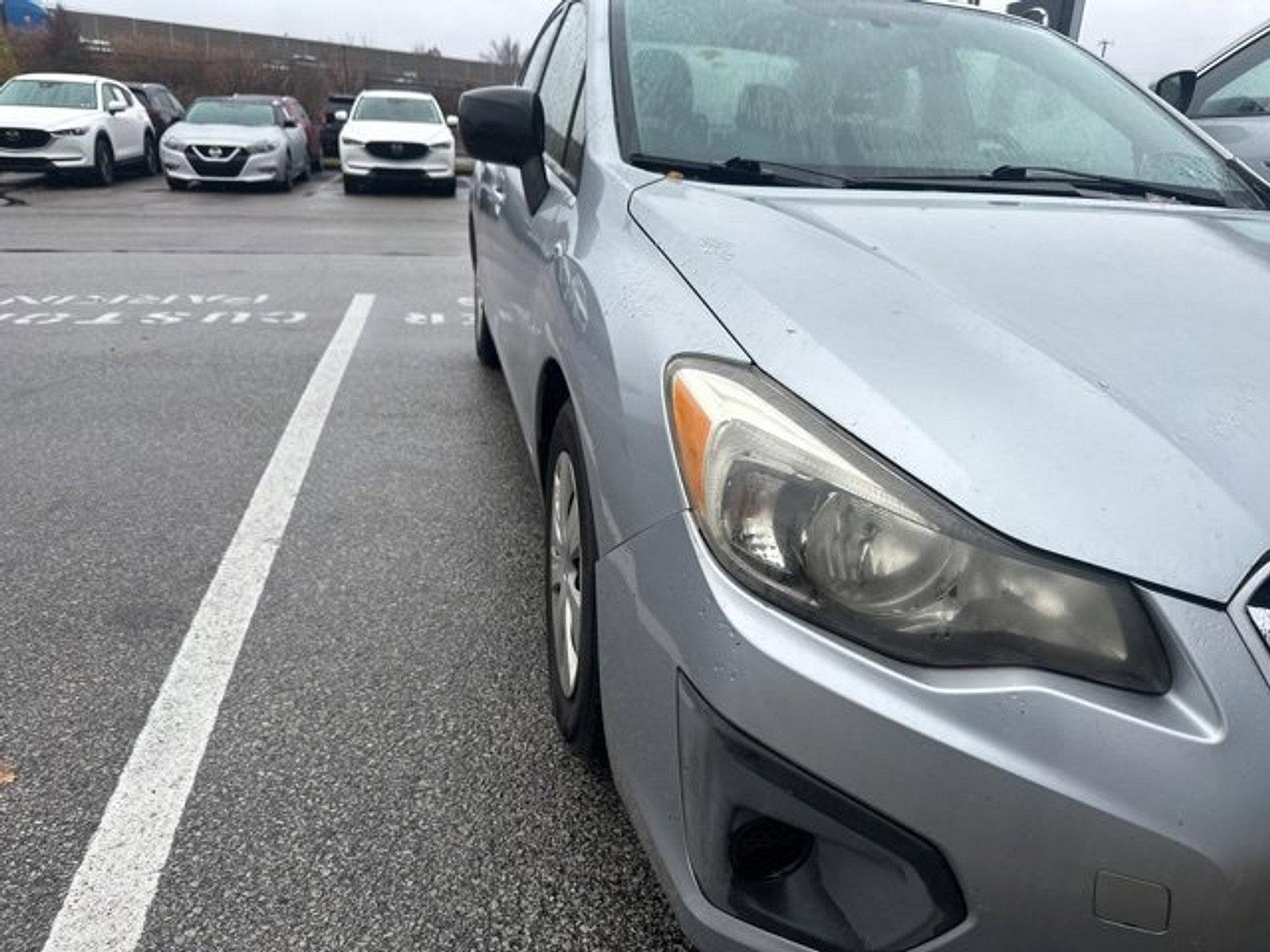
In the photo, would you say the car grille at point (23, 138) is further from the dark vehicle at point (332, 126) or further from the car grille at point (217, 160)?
the dark vehicle at point (332, 126)

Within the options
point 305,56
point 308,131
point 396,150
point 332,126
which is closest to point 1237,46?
point 396,150

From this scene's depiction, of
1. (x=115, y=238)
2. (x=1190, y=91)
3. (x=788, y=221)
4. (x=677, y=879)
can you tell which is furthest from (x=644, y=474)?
(x=115, y=238)

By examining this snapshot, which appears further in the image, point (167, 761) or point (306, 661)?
point (306, 661)

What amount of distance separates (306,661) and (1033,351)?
1.85m

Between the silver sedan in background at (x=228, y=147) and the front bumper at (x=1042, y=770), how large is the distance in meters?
16.6

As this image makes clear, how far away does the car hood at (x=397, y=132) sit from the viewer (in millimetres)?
16281

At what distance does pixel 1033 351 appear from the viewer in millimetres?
1477

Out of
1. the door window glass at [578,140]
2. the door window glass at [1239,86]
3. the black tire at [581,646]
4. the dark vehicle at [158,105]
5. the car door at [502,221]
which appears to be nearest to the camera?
the black tire at [581,646]

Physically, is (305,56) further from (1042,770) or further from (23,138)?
(1042,770)

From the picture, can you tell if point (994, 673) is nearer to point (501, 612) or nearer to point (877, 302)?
point (877, 302)

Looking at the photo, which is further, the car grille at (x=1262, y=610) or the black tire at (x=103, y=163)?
the black tire at (x=103, y=163)

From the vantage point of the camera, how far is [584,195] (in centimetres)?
239

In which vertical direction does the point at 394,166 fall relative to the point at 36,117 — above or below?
below

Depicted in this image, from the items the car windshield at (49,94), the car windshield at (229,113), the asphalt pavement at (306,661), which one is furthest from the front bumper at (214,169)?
the asphalt pavement at (306,661)
